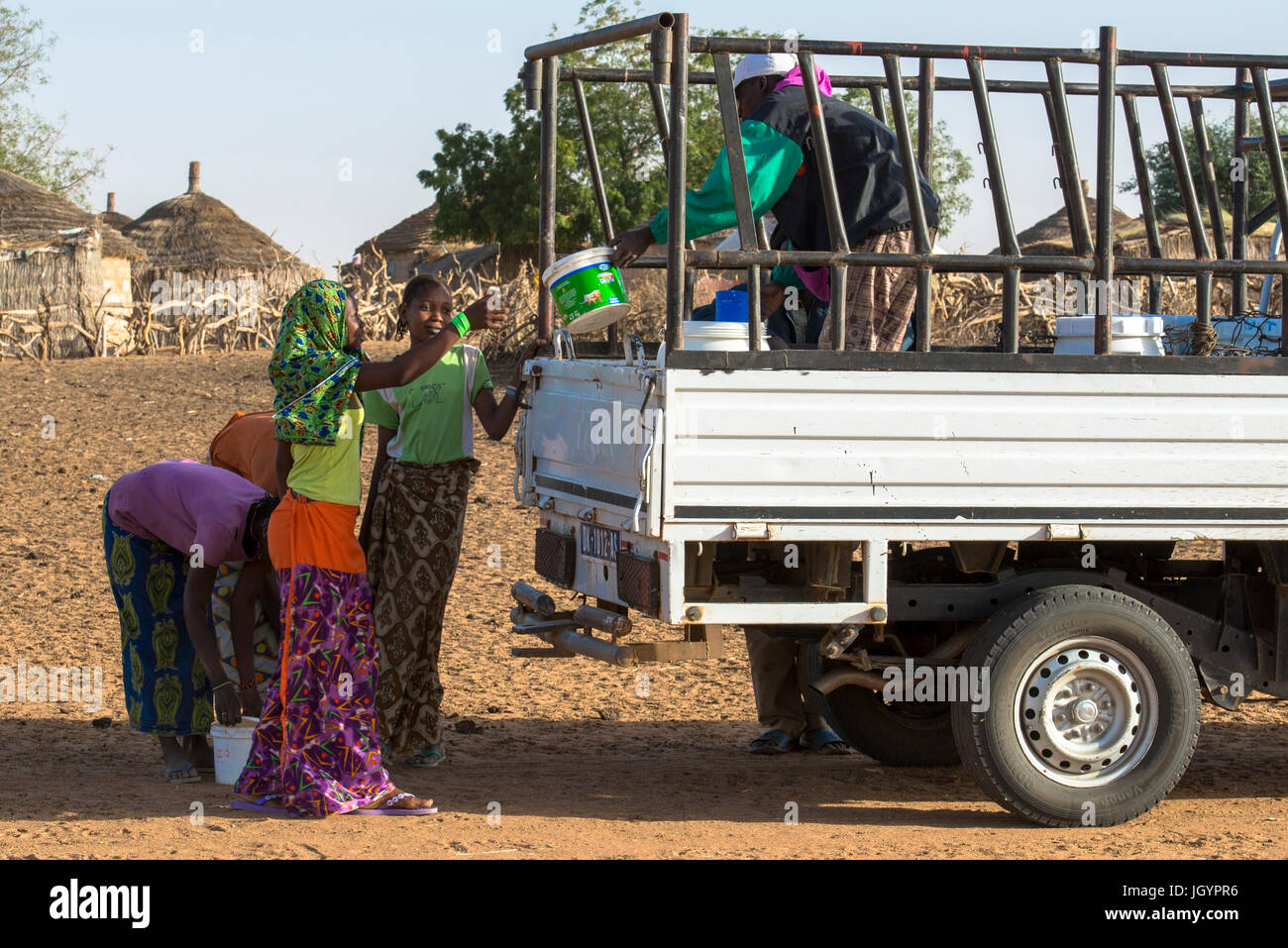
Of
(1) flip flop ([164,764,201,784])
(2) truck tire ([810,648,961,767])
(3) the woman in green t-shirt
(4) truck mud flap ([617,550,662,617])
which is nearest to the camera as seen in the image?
(4) truck mud flap ([617,550,662,617])

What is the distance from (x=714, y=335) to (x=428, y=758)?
219 centimetres

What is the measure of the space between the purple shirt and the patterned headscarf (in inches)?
19.6

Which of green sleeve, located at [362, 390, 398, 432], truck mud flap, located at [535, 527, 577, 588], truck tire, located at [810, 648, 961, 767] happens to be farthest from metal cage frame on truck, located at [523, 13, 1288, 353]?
truck tire, located at [810, 648, 961, 767]

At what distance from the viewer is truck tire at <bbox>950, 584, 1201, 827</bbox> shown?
193 inches

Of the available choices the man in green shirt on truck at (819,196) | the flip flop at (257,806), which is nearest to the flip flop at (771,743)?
the man in green shirt on truck at (819,196)

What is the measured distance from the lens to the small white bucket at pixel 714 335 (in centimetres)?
502

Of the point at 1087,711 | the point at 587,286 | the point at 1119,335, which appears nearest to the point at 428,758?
the point at 587,286

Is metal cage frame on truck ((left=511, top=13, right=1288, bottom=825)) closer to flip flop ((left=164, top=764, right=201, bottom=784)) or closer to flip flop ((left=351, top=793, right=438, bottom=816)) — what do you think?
flip flop ((left=351, top=793, right=438, bottom=816))

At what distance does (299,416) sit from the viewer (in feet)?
16.9

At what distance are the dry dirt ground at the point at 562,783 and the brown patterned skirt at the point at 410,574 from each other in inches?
9.8

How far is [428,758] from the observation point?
604 centimetres

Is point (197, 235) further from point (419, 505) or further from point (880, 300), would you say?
point (880, 300)

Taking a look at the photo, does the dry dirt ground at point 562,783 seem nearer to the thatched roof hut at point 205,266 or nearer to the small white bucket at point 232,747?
the small white bucket at point 232,747

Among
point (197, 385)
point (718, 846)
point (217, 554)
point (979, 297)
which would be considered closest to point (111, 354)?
point (197, 385)
